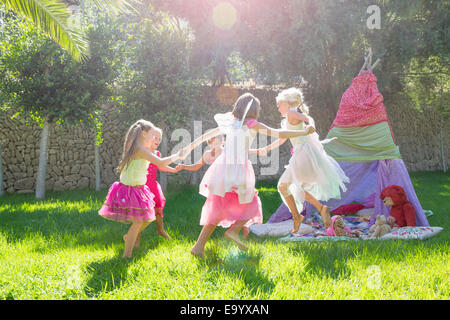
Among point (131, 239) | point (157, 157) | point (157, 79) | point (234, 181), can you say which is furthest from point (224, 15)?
point (131, 239)

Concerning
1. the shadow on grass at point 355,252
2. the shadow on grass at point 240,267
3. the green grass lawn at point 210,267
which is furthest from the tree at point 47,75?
the shadow on grass at point 355,252

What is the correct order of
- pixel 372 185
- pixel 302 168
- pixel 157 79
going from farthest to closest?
pixel 157 79 → pixel 372 185 → pixel 302 168

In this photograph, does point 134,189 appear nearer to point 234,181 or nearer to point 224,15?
point 234,181

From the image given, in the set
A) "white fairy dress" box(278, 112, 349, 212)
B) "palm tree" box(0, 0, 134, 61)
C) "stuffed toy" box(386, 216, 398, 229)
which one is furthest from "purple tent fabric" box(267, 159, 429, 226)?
"palm tree" box(0, 0, 134, 61)

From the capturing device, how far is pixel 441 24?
10273mm

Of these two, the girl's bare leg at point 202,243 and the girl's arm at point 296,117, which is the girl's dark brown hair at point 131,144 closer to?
the girl's bare leg at point 202,243

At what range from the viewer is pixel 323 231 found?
5.35m

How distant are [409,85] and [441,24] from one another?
2.89 meters

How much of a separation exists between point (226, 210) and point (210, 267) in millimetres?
638

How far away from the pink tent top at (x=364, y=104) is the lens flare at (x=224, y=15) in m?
5.22

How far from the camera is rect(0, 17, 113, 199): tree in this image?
794cm

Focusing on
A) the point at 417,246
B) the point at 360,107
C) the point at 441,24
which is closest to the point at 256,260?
the point at 417,246

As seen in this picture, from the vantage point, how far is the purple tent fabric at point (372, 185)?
537 cm

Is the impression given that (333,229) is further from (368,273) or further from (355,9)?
(355,9)
